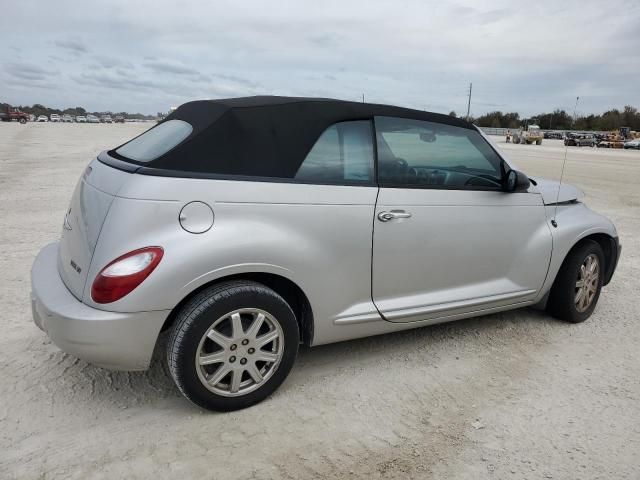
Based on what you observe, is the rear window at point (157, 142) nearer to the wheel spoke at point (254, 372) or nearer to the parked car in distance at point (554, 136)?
the wheel spoke at point (254, 372)

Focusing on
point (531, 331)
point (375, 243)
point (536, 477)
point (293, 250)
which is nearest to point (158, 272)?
point (293, 250)

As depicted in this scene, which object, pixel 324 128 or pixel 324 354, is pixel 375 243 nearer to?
pixel 324 128

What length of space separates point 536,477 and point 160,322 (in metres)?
1.88

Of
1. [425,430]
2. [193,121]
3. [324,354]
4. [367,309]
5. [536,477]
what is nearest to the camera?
[536,477]

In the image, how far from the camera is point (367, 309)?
3139mm

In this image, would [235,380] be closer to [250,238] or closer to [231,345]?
[231,345]

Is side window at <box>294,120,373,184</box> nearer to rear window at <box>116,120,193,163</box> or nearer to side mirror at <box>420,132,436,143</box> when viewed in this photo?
side mirror at <box>420,132,436,143</box>

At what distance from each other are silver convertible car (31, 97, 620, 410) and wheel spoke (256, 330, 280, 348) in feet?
0.04

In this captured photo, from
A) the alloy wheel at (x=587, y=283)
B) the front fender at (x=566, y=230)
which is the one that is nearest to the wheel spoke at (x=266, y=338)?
the front fender at (x=566, y=230)

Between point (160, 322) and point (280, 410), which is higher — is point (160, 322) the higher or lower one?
the higher one

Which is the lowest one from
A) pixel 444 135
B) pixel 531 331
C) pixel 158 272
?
pixel 531 331

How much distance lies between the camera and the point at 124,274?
2418mm

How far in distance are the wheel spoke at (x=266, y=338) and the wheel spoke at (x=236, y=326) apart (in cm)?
11

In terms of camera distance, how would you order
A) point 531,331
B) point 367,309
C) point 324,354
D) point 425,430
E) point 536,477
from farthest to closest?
point 531,331 → point 324,354 → point 367,309 → point 425,430 → point 536,477
